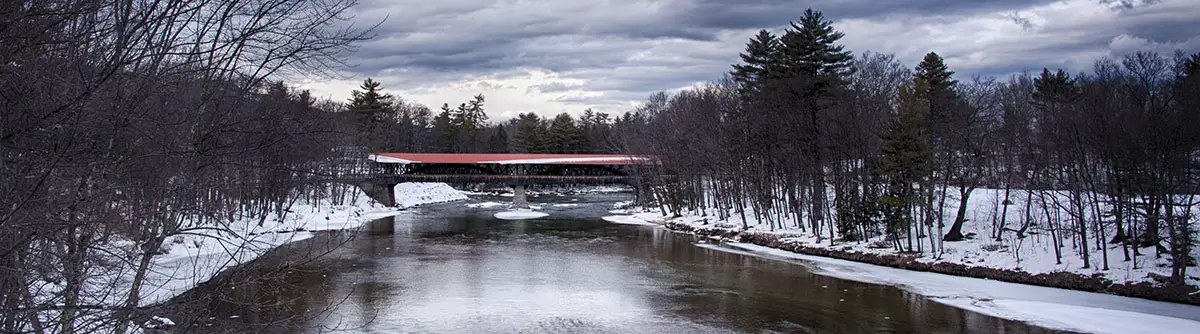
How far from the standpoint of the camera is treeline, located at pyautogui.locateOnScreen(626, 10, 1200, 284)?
72.1ft

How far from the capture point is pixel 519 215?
51.9 m

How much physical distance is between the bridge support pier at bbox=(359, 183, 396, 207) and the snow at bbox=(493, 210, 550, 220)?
11.0m

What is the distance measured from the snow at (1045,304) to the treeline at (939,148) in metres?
2.26

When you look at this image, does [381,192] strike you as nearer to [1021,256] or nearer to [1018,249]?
[1018,249]

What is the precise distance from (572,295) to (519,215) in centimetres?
3185

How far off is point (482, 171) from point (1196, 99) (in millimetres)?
57976

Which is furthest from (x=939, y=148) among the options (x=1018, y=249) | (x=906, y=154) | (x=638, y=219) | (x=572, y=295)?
(x=638, y=219)

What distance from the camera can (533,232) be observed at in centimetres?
3931

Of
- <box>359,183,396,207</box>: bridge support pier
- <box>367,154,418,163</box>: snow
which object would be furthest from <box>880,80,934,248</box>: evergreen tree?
<box>367,154,418,163</box>: snow

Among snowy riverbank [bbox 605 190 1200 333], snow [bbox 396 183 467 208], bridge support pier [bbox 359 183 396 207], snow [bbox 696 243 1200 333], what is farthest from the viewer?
snow [bbox 396 183 467 208]

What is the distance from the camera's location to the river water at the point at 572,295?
16359mm

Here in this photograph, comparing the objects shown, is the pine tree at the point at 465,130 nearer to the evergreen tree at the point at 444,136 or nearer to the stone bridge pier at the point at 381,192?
the evergreen tree at the point at 444,136

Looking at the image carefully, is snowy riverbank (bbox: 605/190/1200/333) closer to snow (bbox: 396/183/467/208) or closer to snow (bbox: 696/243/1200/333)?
snow (bbox: 696/243/1200/333)

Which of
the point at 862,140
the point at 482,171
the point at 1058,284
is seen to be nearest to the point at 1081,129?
the point at 1058,284
